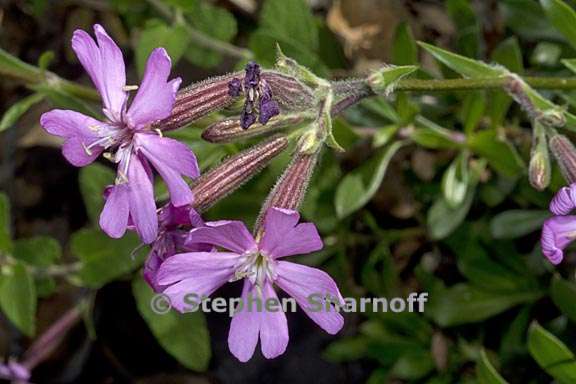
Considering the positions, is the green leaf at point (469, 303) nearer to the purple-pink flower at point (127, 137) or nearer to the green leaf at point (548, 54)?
the green leaf at point (548, 54)

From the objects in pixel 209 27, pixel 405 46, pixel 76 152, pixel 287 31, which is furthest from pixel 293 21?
pixel 76 152

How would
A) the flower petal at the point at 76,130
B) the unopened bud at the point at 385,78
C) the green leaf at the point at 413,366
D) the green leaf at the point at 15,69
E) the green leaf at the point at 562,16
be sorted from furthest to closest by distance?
1. the green leaf at the point at 413,366
2. the green leaf at the point at 15,69
3. the green leaf at the point at 562,16
4. the unopened bud at the point at 385,78
5. the flower petal at the point at 76,130

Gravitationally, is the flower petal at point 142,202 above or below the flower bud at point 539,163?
above

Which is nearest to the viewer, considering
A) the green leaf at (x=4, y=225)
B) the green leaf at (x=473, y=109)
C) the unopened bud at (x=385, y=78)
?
the unopened bud at (x=385, y=78)

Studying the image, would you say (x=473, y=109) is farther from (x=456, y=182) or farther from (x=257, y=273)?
(x=257, y=273)

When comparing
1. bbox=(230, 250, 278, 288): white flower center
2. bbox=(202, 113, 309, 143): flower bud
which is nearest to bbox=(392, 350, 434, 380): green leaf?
bbox=(230, 250, 278, 288): white flower center

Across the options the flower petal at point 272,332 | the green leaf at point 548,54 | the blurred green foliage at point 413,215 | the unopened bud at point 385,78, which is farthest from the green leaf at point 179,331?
the green leaf at point 548,54
